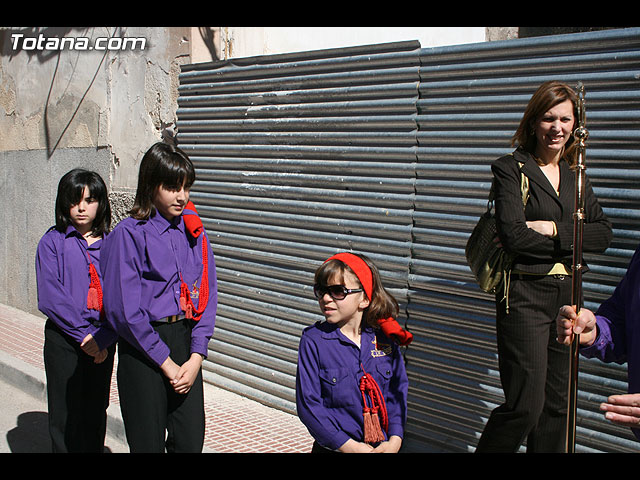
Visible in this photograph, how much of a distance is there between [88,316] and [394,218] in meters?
2.14

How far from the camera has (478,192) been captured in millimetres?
4398

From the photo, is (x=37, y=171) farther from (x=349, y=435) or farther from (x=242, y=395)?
(x=349, y=435)

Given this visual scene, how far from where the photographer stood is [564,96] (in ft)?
11.3

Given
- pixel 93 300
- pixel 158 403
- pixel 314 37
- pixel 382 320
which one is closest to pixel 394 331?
pixel 382 320

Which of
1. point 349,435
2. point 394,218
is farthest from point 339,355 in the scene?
point 394,218

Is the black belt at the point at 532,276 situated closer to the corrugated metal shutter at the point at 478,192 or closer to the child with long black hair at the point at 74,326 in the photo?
the corrugated metal shutter at the point at 478,192

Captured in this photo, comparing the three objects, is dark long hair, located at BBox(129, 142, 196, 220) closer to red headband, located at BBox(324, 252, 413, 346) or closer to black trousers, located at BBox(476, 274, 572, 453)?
red headband, located at BBox(324, 252, 413, 346)

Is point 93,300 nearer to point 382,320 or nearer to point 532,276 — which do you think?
point 382,320

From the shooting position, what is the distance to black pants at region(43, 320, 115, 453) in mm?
4043

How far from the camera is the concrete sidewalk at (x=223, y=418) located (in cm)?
483

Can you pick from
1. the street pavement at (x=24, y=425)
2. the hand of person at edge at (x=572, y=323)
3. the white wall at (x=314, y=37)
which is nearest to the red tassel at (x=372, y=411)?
the hand of person at edge at (x=572, y=323)

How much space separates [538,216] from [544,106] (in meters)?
0.56

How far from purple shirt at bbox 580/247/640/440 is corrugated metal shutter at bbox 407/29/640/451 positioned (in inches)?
49.8

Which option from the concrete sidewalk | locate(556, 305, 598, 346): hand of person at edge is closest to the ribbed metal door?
the concrete sidewalk
